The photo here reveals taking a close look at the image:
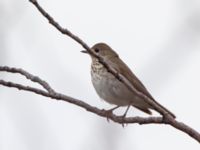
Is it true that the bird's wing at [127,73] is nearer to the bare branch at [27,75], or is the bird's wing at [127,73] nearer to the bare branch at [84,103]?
the bare branch at [84,103]

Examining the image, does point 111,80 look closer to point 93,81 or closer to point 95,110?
point 93,81

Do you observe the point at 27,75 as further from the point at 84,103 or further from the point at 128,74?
the point at 128,74

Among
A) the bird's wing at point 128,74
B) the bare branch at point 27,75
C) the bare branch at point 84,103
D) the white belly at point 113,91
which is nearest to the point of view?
the bare branch at point 84,103

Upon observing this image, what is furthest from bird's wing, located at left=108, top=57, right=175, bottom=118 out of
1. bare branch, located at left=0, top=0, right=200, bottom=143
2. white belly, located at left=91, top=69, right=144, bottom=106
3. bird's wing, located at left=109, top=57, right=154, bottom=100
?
bare branch, located at left=0, top=0, right=200, bottom=143

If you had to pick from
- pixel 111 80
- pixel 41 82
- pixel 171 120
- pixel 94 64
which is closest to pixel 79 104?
pixel 41 82

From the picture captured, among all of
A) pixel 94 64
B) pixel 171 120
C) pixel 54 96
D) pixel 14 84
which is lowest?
pixel 171 120

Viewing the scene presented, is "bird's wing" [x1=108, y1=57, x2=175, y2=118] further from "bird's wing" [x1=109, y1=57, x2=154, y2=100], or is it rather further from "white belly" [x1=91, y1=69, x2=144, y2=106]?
"white belly" [x1=91, y1=69, x2=144, y2=106]

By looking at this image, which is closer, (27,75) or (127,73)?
(27,75)

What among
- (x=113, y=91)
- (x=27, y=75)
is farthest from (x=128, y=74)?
(x=27, y=75)

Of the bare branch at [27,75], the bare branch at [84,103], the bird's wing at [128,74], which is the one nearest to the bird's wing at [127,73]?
the bird's wing at [128,74]

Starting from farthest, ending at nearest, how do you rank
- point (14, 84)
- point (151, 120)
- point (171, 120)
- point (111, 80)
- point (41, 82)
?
point (111, 80), point (41, 82), point (14, 84), point (151, 120), point (171, 120)

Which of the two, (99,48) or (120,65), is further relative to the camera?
(99,48)
